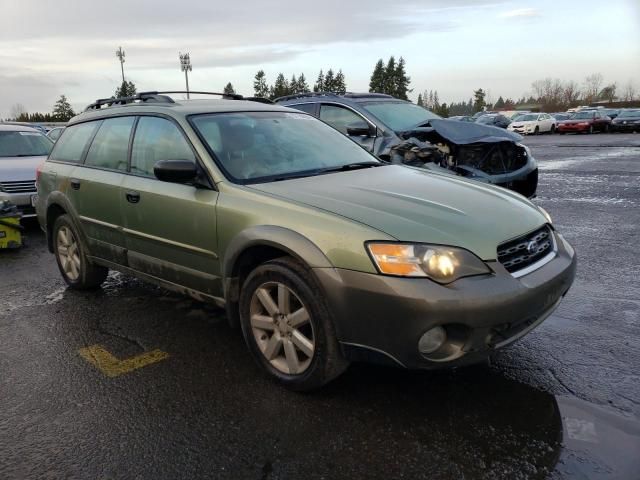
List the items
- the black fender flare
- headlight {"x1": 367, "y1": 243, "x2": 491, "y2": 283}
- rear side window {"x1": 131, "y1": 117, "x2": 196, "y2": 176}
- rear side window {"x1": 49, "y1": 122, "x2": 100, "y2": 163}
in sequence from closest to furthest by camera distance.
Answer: headlight {"x1": 367, "y1": 243, "x2": 491, "y2": 283} < rear side window {"x1": 131, "y1": 117, "x2": 196, "y2": 176} < the black fender flare < rear side window {"x1": 49, "y1": 122, "x2": 100, "y2": 163}

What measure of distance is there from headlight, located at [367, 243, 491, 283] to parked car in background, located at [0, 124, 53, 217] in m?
6.19

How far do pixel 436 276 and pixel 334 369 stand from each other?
76 cm

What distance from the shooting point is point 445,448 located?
2568mm

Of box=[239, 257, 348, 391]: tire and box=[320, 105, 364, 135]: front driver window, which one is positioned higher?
box=[320, 105, 364, 135]: front driver window

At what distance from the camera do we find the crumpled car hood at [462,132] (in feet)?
24.4

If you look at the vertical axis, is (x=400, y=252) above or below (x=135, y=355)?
above

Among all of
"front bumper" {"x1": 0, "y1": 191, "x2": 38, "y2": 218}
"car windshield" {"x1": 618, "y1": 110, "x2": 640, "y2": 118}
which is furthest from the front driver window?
"car windshield" {"x1": 618, "y1": 110, "x2": 640, "y2": 118}

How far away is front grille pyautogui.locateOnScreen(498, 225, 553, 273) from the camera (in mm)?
2848

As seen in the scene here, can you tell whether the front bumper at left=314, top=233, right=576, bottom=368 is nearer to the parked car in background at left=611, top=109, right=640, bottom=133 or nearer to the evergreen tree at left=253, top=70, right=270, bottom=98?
the parked car in background at left=611, top=109, right=640, bottom=133

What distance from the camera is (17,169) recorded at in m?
8.22

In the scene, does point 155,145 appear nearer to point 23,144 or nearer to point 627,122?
point 23,144

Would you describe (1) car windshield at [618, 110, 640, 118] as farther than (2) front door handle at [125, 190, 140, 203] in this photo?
Yes

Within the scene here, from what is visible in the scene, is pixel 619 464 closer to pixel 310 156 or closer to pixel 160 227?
pixel 310 156

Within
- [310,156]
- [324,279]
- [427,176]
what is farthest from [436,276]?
[310,156]
